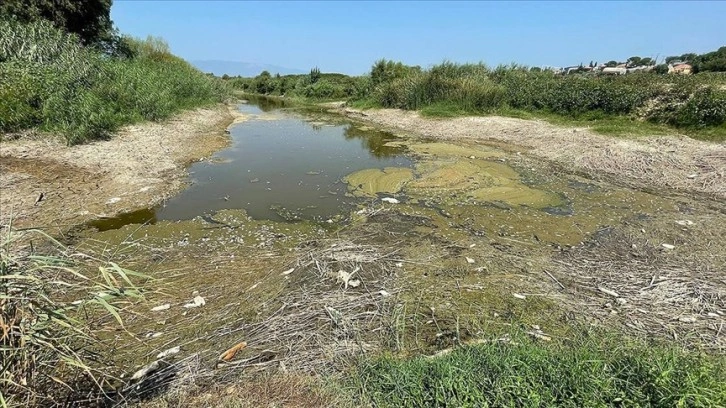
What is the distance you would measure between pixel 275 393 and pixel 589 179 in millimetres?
8949

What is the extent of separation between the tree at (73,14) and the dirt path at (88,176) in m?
9.48

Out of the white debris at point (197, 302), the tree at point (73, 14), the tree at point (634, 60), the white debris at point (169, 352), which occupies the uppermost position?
the tree at point (634, 60)

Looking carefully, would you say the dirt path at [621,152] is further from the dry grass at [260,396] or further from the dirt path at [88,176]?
the dirt path at [88,176]

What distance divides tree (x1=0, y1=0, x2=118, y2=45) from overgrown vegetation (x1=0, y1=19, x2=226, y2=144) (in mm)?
3105

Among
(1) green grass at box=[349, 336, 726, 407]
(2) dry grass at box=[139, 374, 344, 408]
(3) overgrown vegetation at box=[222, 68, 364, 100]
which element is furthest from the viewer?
(3) overgrown vegetation at box=[222, 68, 364, 100]

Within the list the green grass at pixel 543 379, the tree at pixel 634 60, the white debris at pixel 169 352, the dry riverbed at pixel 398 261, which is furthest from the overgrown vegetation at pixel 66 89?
the tree at pixel 634 60

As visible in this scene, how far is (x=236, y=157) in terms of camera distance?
11.5m

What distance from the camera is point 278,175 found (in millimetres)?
Result: 9469

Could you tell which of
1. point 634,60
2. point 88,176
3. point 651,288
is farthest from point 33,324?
point 634,60

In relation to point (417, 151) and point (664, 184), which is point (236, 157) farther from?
point (664, 184)

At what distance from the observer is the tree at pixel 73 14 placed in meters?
15.5

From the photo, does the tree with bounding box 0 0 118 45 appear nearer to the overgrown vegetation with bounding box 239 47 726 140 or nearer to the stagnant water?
the stagnant water

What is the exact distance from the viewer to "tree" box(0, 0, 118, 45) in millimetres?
15547

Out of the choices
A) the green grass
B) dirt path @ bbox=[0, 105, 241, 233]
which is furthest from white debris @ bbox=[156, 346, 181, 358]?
dirt path @ bbox=[0, 105, 241, 233]
